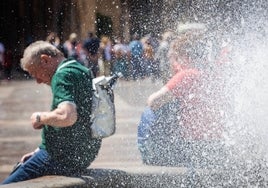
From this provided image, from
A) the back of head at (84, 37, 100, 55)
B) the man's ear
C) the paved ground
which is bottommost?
the paved ground

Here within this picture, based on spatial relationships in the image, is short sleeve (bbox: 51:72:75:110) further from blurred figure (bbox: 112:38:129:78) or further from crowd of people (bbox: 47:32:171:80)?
blurred figure (bbox: 112:38:129:78)

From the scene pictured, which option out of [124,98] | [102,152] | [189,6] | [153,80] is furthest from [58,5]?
[102,152]

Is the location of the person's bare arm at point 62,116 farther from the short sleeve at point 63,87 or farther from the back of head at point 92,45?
the back of head at point 92,45

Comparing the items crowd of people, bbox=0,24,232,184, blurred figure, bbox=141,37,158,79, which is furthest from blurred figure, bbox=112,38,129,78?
crowd of people, bbox=0,24,232,184

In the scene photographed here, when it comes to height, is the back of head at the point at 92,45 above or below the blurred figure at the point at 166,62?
above

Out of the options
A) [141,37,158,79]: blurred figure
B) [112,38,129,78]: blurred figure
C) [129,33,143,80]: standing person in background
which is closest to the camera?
[141,37,158,79]: blurred figure

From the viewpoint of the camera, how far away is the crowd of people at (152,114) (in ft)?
15.1

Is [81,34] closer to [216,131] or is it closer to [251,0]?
[251,0]

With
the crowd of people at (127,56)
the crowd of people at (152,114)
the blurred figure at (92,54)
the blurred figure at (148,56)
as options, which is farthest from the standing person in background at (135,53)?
the crowd of people at (152,114)

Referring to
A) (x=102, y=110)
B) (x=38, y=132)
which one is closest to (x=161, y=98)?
(x=102, y=110)

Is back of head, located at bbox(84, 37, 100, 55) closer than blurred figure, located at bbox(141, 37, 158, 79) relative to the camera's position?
Yes

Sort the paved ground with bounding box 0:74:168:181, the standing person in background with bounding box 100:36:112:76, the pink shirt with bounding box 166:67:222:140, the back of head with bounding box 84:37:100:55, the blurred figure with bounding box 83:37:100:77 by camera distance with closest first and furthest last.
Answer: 1. the pink shirt with bounding box 166:67:222:140
2. the paved ground with bounding box 0:74:168:181
3. the blurred figure with bounding box 83:37:100:77
4. the back of head with bounding box 84:37:100:55
5. the standing person in background with bounding box 100:36:112:76

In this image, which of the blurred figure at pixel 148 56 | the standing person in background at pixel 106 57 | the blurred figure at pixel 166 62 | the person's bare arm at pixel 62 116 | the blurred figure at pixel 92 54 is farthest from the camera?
the standing person in background at pixel 106 57

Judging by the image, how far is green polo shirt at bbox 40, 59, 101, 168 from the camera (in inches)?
179
